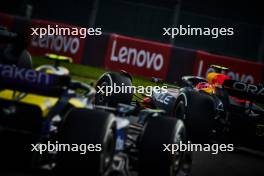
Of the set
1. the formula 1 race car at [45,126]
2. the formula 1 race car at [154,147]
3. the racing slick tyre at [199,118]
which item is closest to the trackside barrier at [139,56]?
the racing slick tyre at [199,118]

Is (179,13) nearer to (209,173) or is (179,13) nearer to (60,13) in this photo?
(60,13)

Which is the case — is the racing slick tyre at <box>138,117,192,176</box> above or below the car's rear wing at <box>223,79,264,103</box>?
below

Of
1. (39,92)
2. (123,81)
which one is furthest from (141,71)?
(39,92)

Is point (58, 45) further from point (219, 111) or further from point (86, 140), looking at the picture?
point (86, 140)

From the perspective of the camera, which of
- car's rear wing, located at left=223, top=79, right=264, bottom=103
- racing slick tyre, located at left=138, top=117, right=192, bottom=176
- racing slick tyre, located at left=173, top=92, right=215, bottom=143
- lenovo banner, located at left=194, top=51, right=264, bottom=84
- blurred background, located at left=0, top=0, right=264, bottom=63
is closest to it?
racing slick tyre, located at left=138, top=117, right=192, bottom=176

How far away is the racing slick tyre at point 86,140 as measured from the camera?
4.64 metres

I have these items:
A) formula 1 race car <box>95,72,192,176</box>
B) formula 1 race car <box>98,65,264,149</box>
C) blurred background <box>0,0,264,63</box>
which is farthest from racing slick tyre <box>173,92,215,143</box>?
blurred background <box>0,0,264,63</box>

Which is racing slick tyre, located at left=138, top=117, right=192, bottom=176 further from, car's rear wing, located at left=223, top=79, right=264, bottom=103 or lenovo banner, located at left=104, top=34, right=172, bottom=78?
lenovo banner, located at left=104, top=34, right=172, bottom=78

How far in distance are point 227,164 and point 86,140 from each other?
378cm

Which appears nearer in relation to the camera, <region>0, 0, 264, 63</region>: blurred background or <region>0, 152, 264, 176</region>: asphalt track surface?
<region>0, 152, 264, 176</region>: asphalt track surface

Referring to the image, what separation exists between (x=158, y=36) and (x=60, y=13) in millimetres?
5536

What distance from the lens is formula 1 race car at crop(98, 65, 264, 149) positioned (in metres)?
7.78

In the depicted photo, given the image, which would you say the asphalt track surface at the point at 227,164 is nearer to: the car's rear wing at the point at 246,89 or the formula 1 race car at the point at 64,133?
the car's rear wing at the point at 246,89

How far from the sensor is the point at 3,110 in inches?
199
